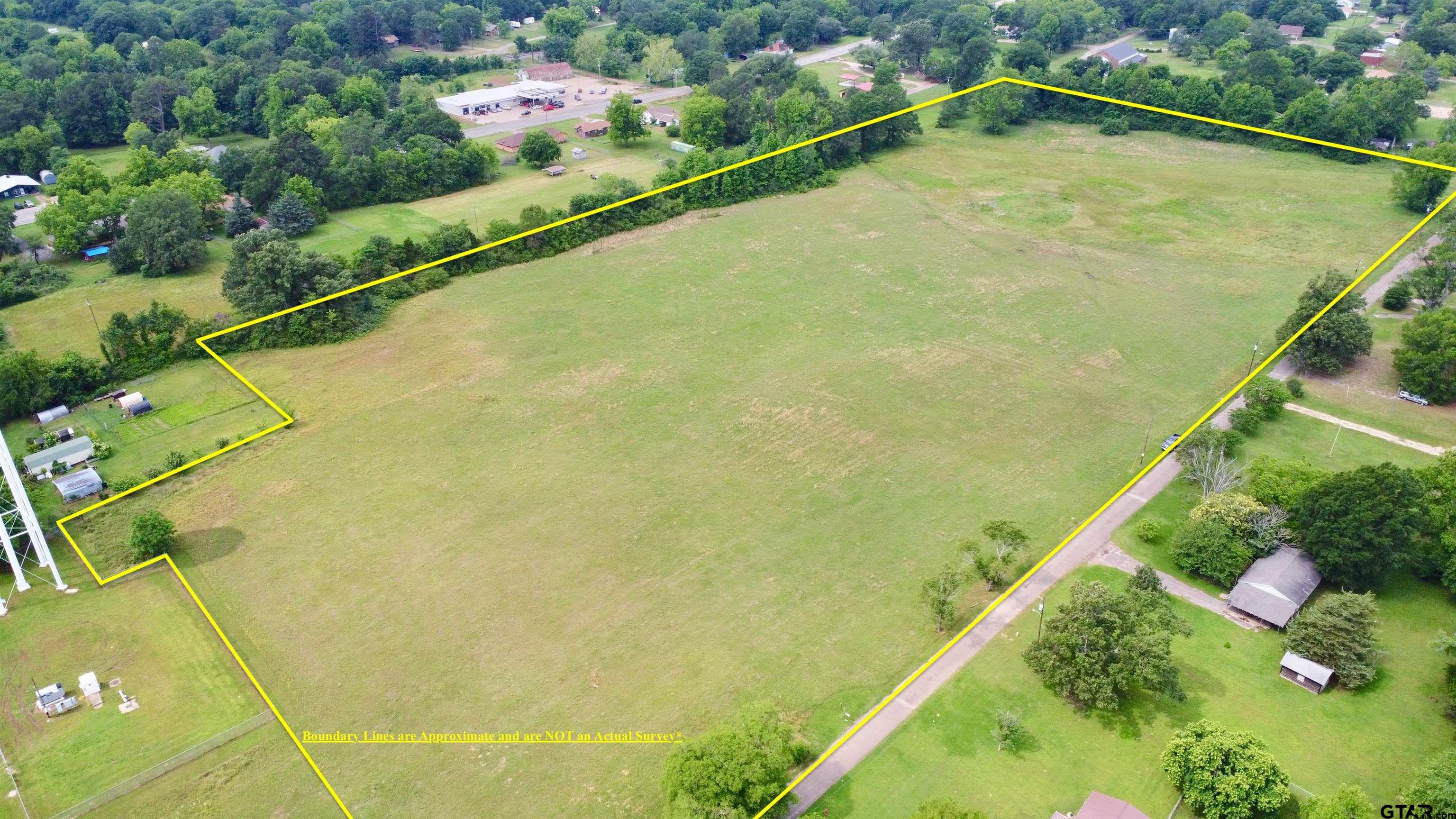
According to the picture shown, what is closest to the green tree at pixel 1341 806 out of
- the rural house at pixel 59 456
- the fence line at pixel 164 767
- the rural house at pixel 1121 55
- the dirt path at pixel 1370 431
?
the dirt path at pixel 1370 431

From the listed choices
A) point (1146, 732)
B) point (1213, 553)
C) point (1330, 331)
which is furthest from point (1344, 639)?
point (1330, 331)

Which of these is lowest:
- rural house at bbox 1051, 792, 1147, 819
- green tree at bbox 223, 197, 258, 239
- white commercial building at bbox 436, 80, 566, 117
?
rural house at bbox 1051, 792, 1147, 819

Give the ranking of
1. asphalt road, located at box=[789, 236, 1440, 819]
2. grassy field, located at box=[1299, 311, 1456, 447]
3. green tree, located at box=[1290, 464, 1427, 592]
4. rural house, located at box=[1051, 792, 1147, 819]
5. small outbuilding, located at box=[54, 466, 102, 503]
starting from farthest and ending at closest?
grassy field, located at box=[1299, 311, 1456, 447]
small outbuilding, located at box=[54, 466, 102, 503]
green tree, located at box=[1290, 464, 1427, 592]
asphalt road, located at box=[789, 236, 1440, 819]
rural house, located at box=[1051, 792, 1147, 819]

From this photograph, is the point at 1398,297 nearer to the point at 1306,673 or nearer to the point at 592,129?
the point at 1306,673

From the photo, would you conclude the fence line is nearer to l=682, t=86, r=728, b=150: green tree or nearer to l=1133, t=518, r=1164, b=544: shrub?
l=1133, t=518, r=1164, b=544: shrub

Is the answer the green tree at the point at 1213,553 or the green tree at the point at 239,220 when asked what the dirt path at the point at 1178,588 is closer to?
the green tree at the point at 1213,553

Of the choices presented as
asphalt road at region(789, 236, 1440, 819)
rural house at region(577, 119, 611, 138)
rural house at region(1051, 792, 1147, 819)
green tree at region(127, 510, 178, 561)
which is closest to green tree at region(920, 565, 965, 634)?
asphalt road at region(789, 236, 1440, 819)

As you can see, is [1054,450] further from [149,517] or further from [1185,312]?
[149,517]
